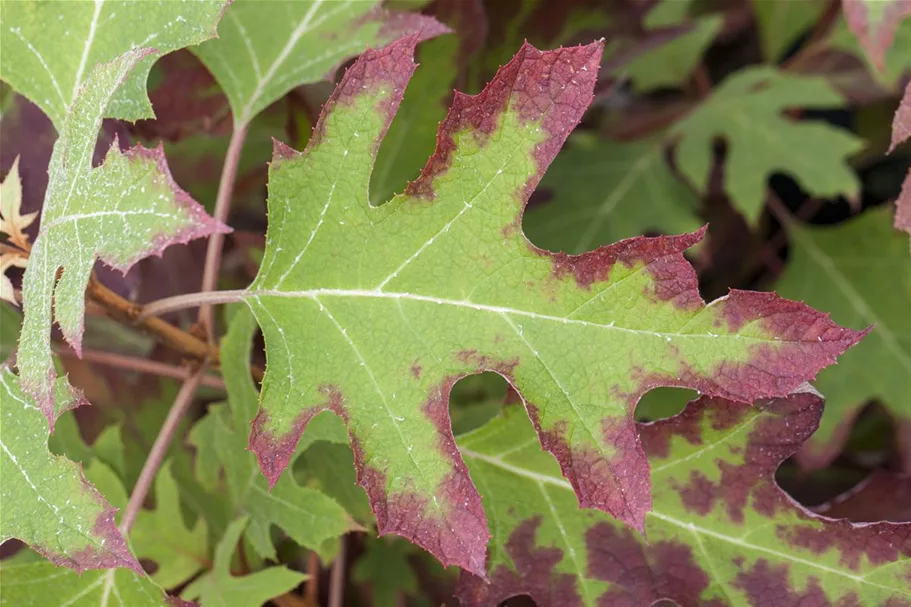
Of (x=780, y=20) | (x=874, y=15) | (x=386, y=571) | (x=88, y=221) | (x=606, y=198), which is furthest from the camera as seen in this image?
(x=780, y=20)

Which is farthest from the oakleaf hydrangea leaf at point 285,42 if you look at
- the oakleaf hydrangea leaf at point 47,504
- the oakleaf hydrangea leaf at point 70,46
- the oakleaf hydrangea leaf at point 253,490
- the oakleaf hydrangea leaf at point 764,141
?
the oakleaf hydrangea leaf at point 764,141

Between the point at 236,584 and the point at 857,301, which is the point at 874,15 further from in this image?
the point at 236,584

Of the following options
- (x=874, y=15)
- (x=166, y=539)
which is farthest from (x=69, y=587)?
(x=874, y=15)

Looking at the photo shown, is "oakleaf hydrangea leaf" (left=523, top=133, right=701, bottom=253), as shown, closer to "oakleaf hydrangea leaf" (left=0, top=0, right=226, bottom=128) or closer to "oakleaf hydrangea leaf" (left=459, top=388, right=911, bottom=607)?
"oakleaf hydrangea leaf" (left=459, top=388, right=911, bottom=607)

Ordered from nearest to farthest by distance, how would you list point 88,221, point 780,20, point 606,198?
point 88,221
point 606,198
point 780,20

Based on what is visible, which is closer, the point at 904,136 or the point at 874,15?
the point at 904,136

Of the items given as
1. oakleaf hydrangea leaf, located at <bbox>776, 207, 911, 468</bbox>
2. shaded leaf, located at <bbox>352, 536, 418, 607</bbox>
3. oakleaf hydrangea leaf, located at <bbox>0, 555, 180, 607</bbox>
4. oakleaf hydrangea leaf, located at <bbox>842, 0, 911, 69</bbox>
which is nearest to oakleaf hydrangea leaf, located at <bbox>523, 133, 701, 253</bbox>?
oakleaf hydrangea leaf, located at <bbox>776, 207, 911, 468</bbox>

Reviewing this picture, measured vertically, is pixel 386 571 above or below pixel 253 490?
below

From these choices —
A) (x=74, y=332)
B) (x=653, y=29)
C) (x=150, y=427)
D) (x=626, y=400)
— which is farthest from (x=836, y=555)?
(x=150, y=427)
